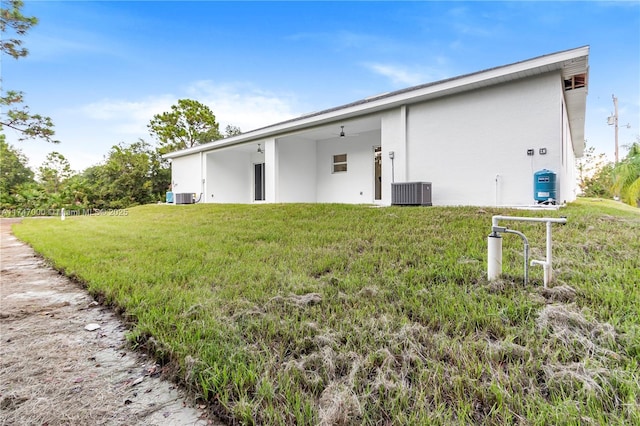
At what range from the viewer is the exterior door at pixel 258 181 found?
50.0 feet

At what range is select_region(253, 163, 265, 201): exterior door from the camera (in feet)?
50.0

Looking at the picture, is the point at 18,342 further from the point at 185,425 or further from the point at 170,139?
the point at 170,139

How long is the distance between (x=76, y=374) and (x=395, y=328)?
1.92m

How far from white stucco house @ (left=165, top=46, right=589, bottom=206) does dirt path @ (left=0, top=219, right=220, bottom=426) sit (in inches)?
299

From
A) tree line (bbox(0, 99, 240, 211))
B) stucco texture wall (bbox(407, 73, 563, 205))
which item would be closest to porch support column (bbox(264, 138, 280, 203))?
stucco texture wall (bbox(407, 73, 563, 205))

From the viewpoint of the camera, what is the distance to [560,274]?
2695 mm

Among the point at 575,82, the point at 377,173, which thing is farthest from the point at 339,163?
the point at 575,82

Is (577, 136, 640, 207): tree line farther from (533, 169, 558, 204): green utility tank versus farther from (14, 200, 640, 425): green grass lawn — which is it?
(14, 200, 640, 425): green grass lawn

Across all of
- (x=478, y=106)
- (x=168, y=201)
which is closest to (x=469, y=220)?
(x=478, y=106)

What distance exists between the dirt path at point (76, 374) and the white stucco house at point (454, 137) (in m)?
7.59

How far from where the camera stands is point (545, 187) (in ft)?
20.7

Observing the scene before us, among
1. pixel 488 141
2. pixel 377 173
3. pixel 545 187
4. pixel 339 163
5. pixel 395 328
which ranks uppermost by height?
pixel 339 163

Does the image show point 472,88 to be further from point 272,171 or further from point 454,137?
point 272,171

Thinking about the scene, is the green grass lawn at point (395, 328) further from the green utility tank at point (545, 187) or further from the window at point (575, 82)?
the window at point (575, 82)
